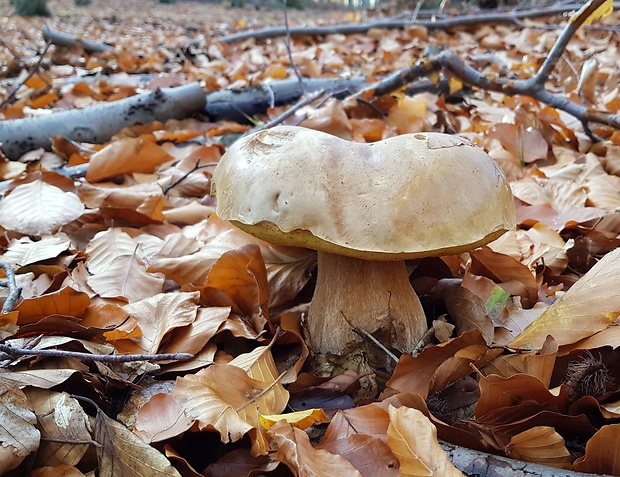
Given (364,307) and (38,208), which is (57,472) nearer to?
(364,307)

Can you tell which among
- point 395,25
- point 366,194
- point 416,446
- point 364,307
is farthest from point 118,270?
point 395,25

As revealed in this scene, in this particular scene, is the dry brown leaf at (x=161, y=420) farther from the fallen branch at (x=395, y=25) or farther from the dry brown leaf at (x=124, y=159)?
the fallen branch at (x=395, y=25)

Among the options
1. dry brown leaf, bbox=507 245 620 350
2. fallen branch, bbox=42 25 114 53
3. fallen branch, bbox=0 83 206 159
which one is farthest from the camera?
fallen branch, bbox=42 25 114 53

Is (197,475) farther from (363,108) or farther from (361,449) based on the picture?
(363,108)

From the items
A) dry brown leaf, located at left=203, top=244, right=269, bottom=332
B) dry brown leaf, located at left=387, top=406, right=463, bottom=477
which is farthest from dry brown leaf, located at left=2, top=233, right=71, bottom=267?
dry brown leaf, located at left=387, top=406, right=463, bottom=477

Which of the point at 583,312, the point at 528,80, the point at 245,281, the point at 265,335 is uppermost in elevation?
the point at 528,80

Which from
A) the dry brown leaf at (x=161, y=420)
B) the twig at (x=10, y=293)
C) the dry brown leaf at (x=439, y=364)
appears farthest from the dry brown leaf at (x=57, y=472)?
the dry brown leaf at (x=439, y=364)

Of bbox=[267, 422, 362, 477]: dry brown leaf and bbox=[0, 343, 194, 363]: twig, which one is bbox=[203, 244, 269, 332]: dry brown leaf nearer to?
bbox=[0, 343, 194, 363]: twig
